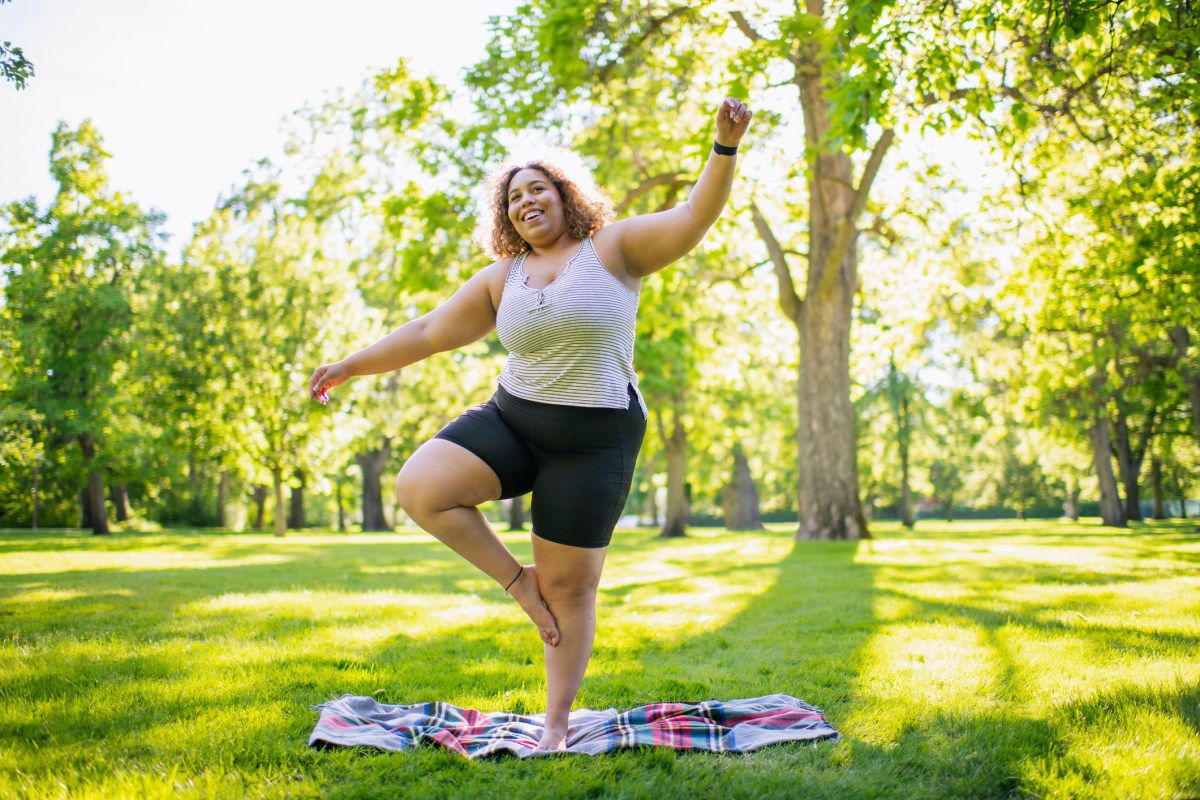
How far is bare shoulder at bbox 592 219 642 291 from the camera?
122 inches

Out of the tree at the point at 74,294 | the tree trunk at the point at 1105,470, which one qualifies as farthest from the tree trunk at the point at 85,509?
the tree trunk at the point at 1105,470

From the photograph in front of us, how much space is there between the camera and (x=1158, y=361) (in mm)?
20328

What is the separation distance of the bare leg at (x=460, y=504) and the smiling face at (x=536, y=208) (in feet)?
2.88

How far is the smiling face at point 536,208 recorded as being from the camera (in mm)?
3215

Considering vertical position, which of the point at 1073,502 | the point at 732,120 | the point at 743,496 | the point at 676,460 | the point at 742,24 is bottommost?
the point at 1073,502

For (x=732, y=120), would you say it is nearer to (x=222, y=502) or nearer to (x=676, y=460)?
(x=676, y=460)

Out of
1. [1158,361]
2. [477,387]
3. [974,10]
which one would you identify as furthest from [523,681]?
[477,387]

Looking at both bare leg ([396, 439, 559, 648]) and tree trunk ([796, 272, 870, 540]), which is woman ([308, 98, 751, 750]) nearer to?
bare leg ([396, 439, 559, 648])

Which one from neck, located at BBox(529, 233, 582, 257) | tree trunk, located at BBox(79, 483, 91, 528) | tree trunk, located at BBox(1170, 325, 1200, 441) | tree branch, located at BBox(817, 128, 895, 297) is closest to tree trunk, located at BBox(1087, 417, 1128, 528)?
tree trunk, located at BBox(1170, 325, 1200, 441)

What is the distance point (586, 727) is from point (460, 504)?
102 centimetres

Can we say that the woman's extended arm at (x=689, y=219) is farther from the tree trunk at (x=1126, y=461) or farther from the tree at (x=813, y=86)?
the tree trunk at (x=1126, y=461)

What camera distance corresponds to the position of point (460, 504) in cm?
304

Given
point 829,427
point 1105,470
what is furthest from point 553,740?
point 1105,470

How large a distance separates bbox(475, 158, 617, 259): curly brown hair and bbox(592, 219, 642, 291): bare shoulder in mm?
121
